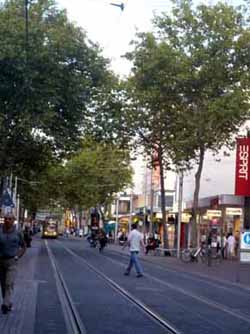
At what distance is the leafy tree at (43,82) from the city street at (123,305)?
14.2 metres

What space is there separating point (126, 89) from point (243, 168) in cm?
985

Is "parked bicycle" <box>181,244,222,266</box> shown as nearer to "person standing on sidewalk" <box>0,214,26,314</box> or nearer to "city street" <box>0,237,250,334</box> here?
"city street" <box>0,237,250,334</box>

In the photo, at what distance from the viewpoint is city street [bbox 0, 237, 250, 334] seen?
48.8 feet

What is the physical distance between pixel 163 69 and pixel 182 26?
2.69 meters

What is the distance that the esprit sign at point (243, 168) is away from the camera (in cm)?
5000

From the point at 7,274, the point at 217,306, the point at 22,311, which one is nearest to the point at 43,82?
the point at 217,306

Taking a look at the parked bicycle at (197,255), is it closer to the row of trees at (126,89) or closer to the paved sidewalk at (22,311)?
the row of trees at (126,89)

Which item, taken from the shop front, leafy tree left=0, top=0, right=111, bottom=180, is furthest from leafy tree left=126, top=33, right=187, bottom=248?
the shop front

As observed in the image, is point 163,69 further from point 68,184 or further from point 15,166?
point 68,184

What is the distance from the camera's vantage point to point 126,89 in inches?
2191

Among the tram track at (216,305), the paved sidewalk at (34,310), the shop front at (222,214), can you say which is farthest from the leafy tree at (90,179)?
the paved sidewalk at (34,310)

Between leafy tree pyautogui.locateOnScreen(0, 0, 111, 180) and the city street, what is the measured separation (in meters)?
14.2

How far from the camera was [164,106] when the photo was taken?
177 ft

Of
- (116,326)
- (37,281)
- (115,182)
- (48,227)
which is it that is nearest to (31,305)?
(116,326)
